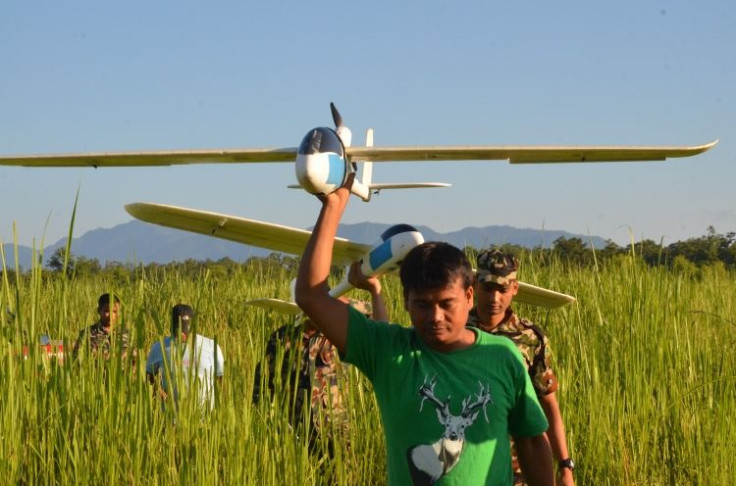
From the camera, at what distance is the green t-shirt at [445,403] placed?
7.62 feet

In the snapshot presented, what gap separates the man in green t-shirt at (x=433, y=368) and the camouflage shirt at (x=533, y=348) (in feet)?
3.85

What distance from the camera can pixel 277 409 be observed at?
367 centimetres

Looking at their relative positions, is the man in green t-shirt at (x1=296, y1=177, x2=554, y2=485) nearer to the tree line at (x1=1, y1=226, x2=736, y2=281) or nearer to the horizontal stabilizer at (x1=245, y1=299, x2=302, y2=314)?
the tree line at (x1=1, y1=226, x2=736, y2=281)

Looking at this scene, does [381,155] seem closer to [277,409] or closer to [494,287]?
[494,287]

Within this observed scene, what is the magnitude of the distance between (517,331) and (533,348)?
10 cm

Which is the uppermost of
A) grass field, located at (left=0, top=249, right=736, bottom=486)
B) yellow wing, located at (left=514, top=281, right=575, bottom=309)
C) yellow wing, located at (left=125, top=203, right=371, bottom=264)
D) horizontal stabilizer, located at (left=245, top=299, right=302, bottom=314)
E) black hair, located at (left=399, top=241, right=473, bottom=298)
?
yellow wing, located at (left=125, top=203, right=371, bottom=264)

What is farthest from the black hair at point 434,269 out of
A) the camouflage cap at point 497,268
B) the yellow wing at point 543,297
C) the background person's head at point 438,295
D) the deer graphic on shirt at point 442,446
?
the yellow wing at point 543,297

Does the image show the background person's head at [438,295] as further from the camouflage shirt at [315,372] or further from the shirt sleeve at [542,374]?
the camouflage shirt at [315,372]

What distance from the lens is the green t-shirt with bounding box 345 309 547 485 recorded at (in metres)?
2.32

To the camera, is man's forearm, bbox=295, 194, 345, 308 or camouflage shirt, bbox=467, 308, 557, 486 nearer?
man's forearm, bbox=295, 194, 345, 308

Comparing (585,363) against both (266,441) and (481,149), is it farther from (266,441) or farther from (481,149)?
(266,441)

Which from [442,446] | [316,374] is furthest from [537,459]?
[316,374]

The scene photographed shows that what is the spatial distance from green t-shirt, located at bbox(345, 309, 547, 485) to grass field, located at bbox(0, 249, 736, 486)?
0.99 m

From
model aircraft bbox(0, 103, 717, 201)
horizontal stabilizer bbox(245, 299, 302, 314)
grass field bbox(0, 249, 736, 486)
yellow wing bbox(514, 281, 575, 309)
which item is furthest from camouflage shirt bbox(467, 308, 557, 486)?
horizontal stabilizer bbox(245, 299, 302, 314)
